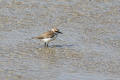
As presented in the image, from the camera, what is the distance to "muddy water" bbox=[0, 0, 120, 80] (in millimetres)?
11328

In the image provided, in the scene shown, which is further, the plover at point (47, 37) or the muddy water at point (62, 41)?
the plover at point (47, 37)

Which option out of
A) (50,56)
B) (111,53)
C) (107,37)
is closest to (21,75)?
(50,56)

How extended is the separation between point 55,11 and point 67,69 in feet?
19.3

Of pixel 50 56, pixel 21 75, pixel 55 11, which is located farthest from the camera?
pixel 55 11

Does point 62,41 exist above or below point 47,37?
below

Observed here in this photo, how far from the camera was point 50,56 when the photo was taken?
12.9 meters

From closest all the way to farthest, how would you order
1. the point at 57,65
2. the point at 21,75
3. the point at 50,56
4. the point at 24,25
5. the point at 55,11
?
the point at 21,75 → the point at 57,65 → the point at 50,56 → the point at 24,25 → the point at 55,11

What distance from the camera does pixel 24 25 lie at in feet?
50.8

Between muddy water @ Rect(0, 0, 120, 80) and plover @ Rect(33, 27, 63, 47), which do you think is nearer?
muddy water @ Rect(0, 0, 120, 80)

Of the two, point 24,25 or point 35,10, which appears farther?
point 35,10

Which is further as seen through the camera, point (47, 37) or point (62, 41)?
point (62, 41)

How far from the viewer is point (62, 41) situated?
1438 cm

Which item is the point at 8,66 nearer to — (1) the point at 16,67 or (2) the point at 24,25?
(1) the point at 16,67

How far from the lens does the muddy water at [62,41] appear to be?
37.2ft
